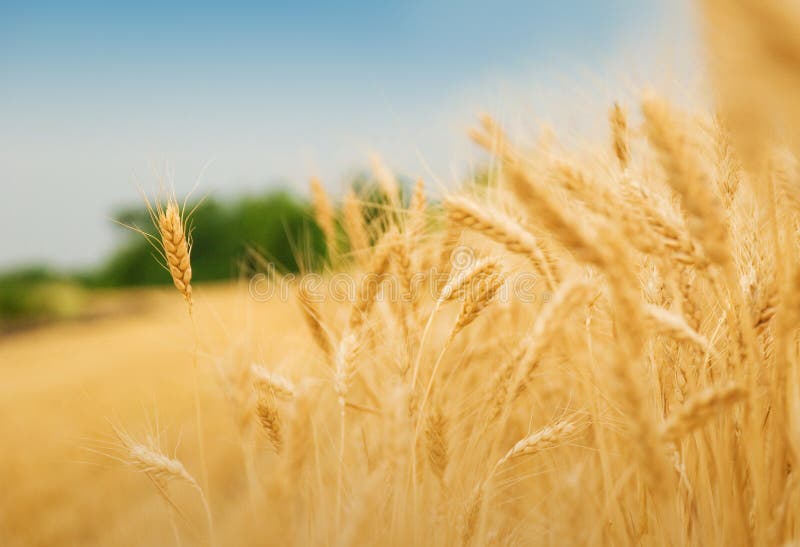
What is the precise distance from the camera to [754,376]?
69cm

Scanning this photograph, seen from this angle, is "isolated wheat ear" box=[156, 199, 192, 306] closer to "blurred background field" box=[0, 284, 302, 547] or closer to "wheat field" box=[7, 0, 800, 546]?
"wheat field" box=[7, 0, 800, 546]

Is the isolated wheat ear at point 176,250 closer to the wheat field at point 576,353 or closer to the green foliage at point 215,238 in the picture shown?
the wheat field at point 576,353

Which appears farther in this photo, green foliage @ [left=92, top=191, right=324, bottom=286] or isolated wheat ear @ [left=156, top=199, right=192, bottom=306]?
green foliage @ [left=92, top=191, right=324, bottom=286]

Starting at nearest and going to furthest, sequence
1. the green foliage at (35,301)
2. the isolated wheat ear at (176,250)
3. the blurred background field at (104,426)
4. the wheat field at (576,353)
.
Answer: the wheat field at (576,353)
the isolated wheat ear at (176,250)
the blurred background field at (104,426)
the green foliage at (35,301)

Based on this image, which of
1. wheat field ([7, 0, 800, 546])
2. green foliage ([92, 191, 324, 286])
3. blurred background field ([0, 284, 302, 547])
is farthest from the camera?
green foliage ([92, 191, 324, 286])

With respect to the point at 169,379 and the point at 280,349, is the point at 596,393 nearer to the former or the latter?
the point at 280,349

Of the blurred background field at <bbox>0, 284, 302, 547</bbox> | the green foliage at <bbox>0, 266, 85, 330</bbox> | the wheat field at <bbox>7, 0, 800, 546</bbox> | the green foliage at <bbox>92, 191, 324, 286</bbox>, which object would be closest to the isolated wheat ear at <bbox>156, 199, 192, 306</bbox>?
the wheat field at <bbox>7, 0, 800, 546</bbox>

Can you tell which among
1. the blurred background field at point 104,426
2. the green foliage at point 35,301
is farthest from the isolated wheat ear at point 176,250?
the green foliage at point 35,301

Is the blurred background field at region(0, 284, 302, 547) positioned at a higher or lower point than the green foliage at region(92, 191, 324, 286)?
lower

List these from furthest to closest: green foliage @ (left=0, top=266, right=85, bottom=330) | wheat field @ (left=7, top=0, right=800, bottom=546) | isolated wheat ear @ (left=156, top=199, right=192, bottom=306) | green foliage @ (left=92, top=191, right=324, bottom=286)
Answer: green foliage @ (left=92, top=191, right=324, bottom=286) < green foliage @ (left=0, top=266, right=85, bottom=330) < isolated wheat ear @ (left=156, top=199, right=192, bottom=306) < wheat field @ (left=7, top=0, right=800, bottom=546)

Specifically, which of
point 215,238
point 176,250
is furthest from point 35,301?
point 215,238

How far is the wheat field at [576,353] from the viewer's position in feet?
2.02

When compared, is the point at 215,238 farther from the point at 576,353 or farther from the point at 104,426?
the point at 576,353

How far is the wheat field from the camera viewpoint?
617 mm
